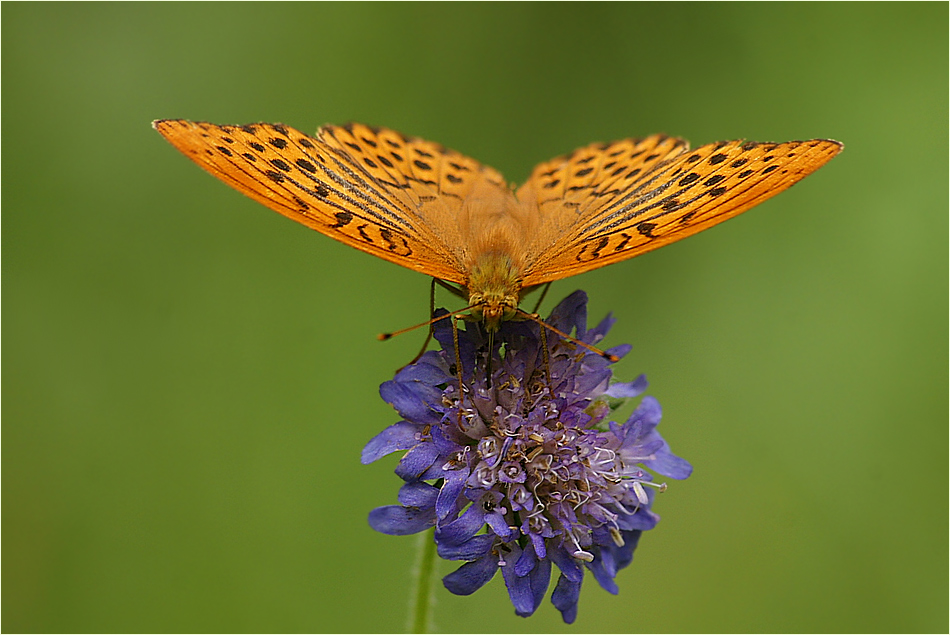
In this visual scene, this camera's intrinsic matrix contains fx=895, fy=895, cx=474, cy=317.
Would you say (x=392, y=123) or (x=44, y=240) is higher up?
(x=392, y=123)

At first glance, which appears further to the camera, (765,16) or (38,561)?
(765,16)

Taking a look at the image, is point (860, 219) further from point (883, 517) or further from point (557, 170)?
point (557, 170)

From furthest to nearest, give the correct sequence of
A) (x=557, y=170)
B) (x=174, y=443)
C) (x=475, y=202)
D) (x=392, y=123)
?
(x=392, y=123) → (x=174, y=443) → (x=557, y=170) → (x=475, y=202)

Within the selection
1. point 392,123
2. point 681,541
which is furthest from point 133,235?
point 681,541

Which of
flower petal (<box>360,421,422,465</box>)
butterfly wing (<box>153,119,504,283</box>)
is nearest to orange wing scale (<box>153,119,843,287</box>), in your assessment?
butterfly wing (<box>153,119,504,283</box>)

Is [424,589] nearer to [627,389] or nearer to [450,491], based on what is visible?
[450,491]

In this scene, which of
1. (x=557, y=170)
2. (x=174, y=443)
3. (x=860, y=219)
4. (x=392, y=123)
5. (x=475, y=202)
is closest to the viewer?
(x=475, y=202)

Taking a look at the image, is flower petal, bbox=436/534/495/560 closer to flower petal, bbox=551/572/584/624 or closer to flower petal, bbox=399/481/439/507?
flower petal, bbox=399/481/439/507

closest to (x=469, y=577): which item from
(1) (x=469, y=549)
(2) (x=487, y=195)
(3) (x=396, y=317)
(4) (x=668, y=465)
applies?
(1) (x=469, y=549)
